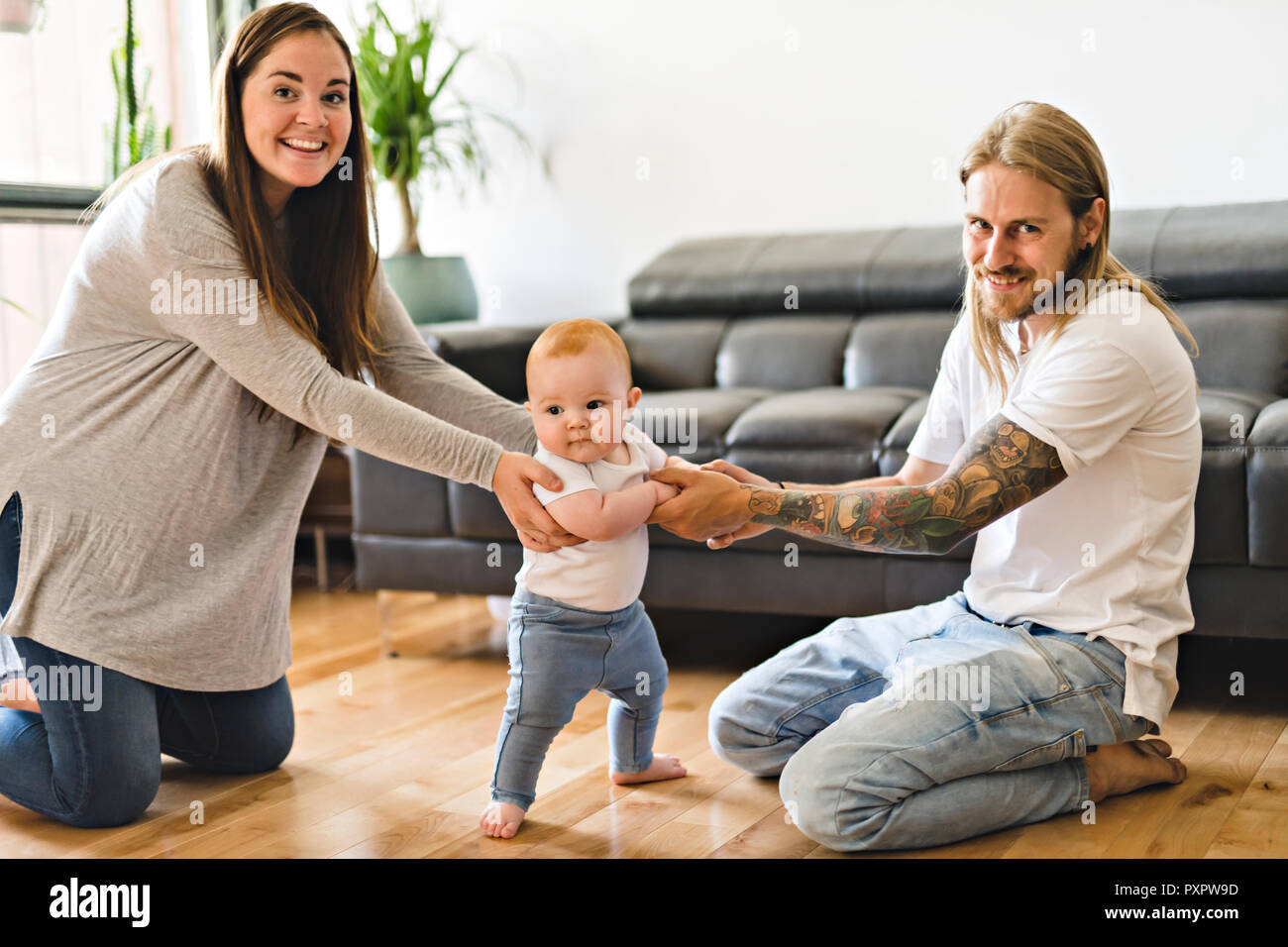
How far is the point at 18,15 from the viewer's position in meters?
3.07

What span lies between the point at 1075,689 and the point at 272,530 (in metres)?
1.13

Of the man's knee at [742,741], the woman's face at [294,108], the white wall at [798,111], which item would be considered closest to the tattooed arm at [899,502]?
the man's knee at [742,741]

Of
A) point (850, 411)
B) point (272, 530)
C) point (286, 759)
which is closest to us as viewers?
point (272, 530)

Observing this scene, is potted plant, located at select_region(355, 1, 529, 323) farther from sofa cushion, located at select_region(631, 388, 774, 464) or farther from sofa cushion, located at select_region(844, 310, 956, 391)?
sofa cushion, located at select_region(844, 310, 956, 391)

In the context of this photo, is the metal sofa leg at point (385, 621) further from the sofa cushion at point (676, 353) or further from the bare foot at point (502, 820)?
the bare foot at point (502, 820)

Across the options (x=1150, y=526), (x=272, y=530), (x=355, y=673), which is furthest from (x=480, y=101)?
(x=1150, y=526)

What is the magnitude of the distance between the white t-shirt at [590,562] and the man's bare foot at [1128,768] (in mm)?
651

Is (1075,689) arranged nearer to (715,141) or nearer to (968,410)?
(968,410)

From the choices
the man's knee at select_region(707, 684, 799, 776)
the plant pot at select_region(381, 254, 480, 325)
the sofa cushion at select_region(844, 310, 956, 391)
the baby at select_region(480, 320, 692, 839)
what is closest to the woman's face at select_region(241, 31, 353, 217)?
the baby at select_region(480, 320, 692, 839)

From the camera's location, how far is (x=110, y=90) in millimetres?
3520

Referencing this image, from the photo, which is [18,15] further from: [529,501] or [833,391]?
[529,501]

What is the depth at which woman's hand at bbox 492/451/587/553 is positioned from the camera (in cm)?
161
